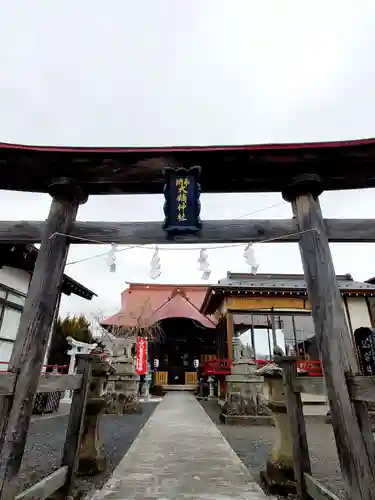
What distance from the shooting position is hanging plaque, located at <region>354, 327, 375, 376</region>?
8.10 m

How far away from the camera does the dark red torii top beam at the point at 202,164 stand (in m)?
4.16

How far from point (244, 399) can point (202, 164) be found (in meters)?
7.81

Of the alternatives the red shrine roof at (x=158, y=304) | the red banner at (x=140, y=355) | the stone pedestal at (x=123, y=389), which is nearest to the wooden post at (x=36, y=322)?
the stone pedestal at (x=123, y=389)

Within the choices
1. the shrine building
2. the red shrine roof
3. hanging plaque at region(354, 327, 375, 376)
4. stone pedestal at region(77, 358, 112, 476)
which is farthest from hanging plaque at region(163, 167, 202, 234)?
the red shrine roof

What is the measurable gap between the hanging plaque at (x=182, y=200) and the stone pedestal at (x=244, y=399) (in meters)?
6.62

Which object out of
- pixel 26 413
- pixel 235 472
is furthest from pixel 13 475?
pixel 235 472

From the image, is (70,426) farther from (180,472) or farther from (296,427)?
(296,427)

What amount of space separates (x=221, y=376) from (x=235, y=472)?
9950mm

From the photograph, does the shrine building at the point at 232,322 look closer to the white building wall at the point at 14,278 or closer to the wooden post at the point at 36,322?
the white building wall at the point at 14,278

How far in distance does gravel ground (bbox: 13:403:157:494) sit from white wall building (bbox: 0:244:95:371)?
260 cm

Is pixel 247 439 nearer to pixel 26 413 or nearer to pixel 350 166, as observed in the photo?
pixel 26 413

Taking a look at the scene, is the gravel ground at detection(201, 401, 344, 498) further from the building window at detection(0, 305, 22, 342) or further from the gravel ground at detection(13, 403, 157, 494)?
the building window at detection(0, 305, 22, 342)

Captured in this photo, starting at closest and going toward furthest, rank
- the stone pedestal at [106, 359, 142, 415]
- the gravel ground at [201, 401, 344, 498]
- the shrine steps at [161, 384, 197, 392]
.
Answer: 1. the gravel ground at [201, 401, 344, 498]
2. the stone pedestal at [106, 359, 142, 415]
3. the shrine steps at [161, 384, 197, 392]

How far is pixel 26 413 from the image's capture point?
3135mm
